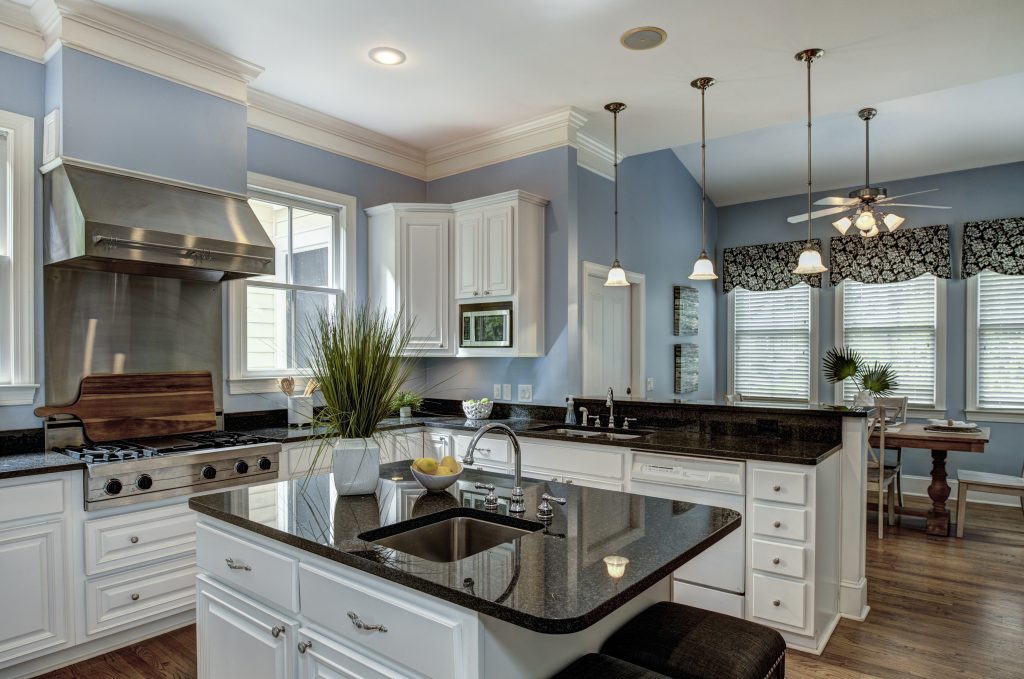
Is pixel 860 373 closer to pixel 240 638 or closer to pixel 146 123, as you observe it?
pixel 240 638

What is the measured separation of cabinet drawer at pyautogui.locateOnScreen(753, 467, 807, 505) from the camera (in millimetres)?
2809

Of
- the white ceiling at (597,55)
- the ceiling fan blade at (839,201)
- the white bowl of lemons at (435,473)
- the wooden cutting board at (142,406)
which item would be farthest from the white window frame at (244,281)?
the ceiling fan blade at (839,201)

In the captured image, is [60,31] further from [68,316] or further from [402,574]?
[402,574]

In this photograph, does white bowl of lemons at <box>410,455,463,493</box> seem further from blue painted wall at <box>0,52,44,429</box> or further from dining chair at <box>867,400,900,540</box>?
dining chair at <box>867,400,900,540</box>

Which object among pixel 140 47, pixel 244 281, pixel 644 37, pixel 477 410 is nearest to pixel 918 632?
pixel 477 410

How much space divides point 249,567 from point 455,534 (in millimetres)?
602

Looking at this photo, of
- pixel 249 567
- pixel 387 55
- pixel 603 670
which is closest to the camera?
pixel 603 670

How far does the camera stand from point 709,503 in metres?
3.07

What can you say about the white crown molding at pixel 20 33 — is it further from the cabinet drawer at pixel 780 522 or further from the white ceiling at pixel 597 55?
the cabinet drawer at pixel 780 522

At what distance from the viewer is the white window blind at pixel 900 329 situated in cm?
614

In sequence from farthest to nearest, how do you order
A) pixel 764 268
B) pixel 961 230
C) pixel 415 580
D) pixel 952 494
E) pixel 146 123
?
pixel 764 268 < pixel 961 230 < pixel 952 494 < pixel 146 123 < pixel 415 580

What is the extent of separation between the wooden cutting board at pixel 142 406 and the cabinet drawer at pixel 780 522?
9.90 ft

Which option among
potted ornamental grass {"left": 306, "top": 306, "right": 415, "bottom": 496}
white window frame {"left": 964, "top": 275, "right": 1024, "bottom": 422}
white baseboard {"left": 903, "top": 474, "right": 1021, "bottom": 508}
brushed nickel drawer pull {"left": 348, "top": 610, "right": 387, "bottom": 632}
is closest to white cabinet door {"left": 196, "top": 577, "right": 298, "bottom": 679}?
brushed nickel drawer pull {"left": 348, "top": 610, "right": 387, "bottom": 632}

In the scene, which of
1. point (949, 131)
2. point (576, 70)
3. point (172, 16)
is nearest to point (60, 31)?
point (172, 16)
